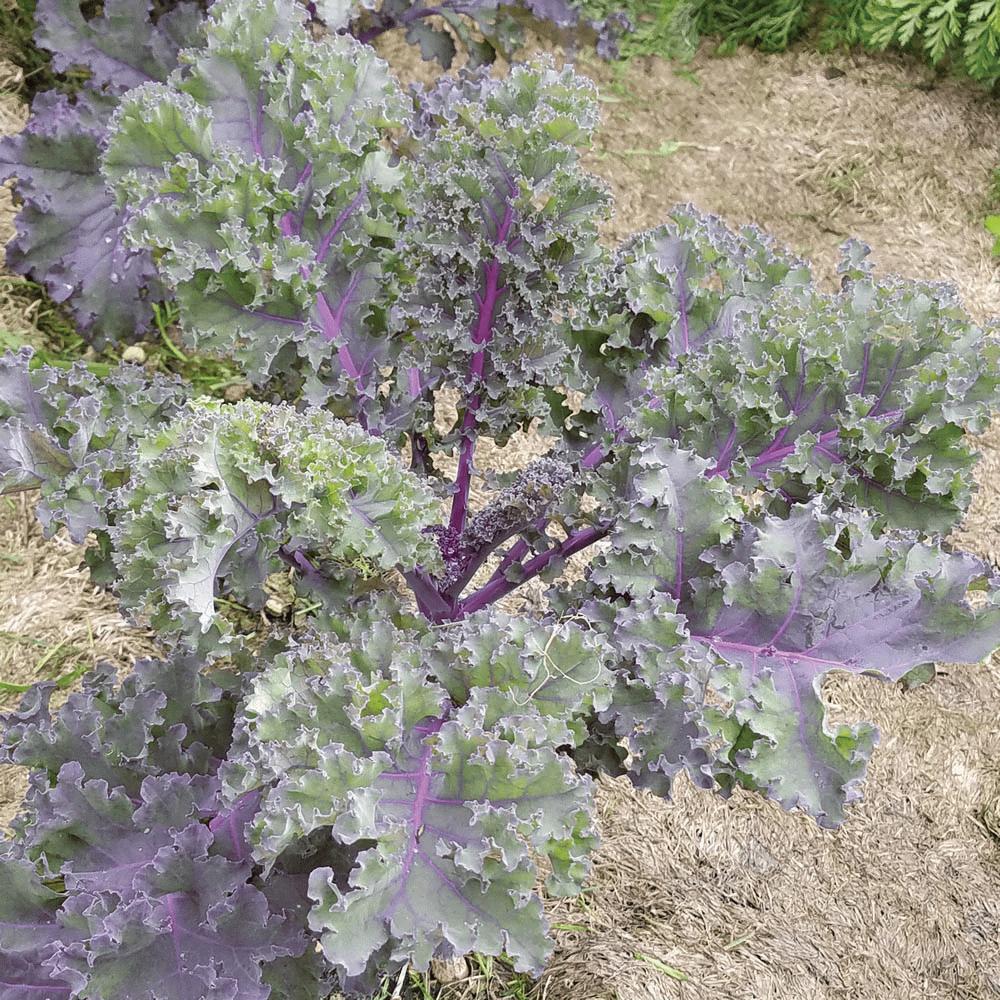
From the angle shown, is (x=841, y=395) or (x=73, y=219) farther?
(x=73, y=219)

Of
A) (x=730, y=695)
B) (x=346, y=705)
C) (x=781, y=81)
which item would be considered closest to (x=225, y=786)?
(x=346, y=705)

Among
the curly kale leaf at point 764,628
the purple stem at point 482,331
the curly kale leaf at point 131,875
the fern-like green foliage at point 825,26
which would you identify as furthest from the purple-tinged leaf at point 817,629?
the fern-like green foliage at point 825,26

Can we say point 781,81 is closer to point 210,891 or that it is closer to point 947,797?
point 947,797

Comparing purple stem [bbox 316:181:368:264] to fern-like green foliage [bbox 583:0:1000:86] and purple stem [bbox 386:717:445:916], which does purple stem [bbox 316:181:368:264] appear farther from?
fern-like green foliage [bbox 583:0:1000:86]

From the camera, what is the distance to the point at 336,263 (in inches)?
88.1

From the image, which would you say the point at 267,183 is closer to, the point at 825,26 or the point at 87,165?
the point at 87,165

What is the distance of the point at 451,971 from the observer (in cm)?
254

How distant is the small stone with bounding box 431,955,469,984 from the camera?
2537 millimetres

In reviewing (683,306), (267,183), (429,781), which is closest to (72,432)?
(267,183)

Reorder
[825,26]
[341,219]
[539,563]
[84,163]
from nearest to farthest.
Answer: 1. [341,219]
2. [539,563]
3. [84,163]
4. [825,26]

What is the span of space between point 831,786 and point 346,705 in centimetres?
78

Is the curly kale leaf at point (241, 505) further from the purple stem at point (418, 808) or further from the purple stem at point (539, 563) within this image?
the purple stem at point (539, 563)

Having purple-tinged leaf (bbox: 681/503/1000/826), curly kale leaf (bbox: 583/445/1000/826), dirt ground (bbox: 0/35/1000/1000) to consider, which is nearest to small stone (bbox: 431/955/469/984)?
dirt ground (bbox: 0/35/1000/1000)

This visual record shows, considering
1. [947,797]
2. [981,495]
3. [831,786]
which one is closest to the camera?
[831,786]
